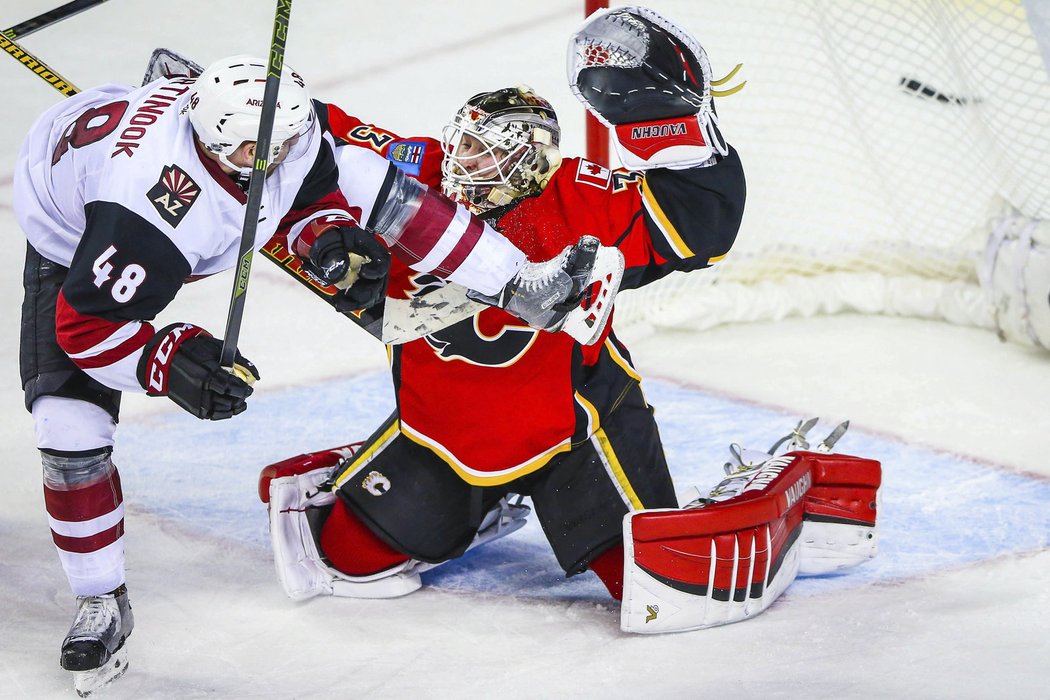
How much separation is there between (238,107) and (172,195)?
156 mm

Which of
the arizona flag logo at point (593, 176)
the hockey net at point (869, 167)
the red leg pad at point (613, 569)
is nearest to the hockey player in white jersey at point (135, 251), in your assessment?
the arizona flag logo at point (593, 176)

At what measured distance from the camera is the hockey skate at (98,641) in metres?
2.19

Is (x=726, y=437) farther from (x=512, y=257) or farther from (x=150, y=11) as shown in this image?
(x=150, y=11)

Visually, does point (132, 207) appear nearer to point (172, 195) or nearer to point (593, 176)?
point (172, 195)

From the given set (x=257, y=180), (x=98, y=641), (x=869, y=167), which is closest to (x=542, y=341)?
(x=257, y=180)

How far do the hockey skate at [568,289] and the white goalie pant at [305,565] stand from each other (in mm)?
523

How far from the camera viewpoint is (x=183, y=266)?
1.99 meters

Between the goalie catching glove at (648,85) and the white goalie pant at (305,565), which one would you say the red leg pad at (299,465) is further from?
the goalie catching glove at (648,85)

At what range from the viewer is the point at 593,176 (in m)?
2.37

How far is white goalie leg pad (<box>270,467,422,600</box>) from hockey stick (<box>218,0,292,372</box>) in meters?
0.62

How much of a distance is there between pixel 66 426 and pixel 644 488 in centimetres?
98

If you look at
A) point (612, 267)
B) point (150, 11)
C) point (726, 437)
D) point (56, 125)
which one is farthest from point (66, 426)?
point (150, 11)

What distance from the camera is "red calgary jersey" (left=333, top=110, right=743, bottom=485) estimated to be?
2285 millimetres

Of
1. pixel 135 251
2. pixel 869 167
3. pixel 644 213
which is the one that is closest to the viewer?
pixel 135 251
